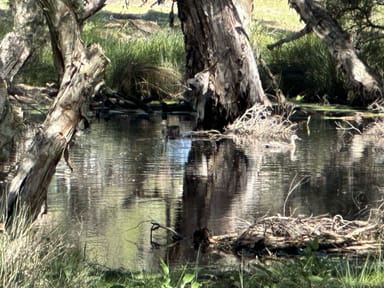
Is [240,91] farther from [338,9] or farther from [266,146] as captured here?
[338,9]

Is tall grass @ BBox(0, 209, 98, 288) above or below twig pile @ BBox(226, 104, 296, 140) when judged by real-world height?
below

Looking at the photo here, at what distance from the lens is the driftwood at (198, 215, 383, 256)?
26.3 feet

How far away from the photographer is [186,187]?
37.9 ft

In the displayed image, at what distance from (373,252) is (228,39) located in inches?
360

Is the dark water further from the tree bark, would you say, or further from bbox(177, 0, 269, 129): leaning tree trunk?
the tree bark

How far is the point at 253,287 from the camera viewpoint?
19.8 ft

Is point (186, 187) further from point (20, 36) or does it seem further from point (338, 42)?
point (338, 42)

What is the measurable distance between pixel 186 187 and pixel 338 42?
30.2 ft

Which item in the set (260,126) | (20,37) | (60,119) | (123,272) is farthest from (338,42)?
(123,272)

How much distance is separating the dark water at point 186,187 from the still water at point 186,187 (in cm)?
1

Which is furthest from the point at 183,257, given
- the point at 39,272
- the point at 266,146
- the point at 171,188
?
the point at 266,146

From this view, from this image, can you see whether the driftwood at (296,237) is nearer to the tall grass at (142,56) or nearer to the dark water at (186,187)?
the dark water at (186,187)

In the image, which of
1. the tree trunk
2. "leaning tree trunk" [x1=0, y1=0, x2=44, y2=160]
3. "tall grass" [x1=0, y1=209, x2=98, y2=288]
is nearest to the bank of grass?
"tall grass" [x1=0, y1=209, x2=98, y2=288]

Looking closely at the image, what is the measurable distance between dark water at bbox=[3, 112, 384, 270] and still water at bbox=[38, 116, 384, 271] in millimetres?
12
